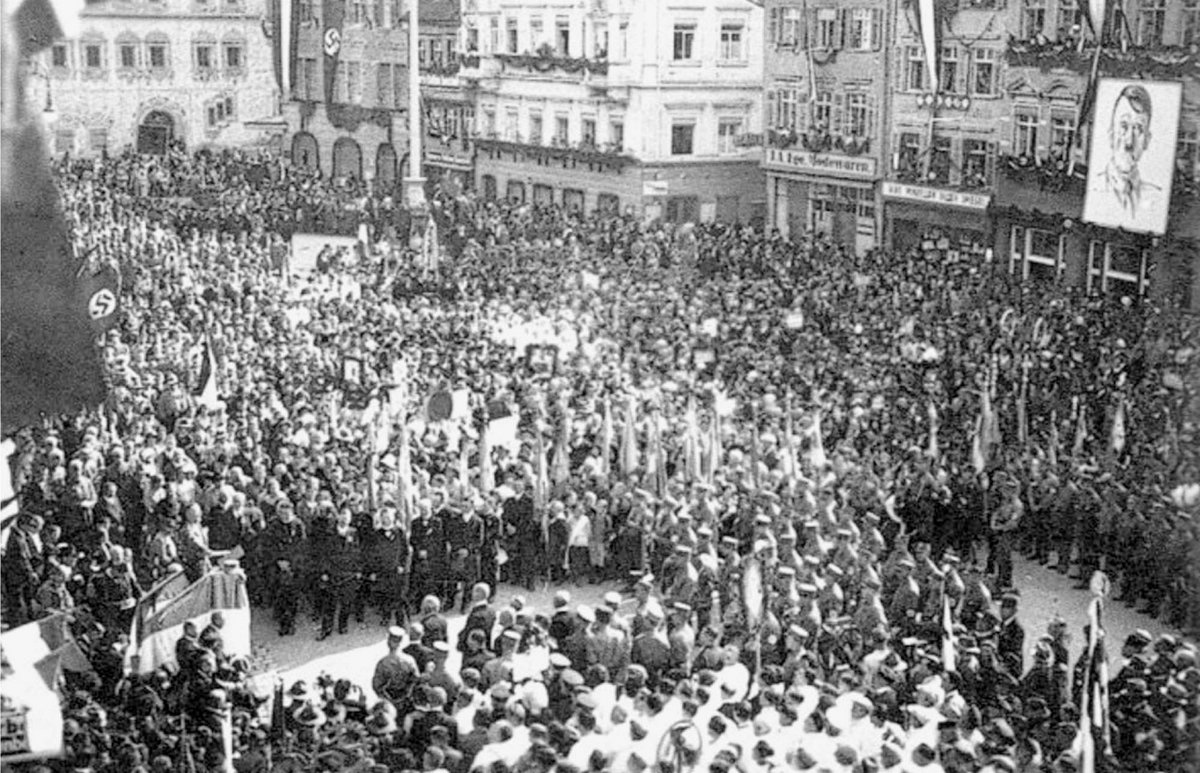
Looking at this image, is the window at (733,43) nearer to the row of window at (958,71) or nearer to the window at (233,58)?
the row of window at (958,71)

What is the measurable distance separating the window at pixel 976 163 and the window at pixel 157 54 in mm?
17227

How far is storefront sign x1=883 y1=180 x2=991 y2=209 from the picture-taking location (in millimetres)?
32438

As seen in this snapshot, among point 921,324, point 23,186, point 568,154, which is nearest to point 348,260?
point 568,154

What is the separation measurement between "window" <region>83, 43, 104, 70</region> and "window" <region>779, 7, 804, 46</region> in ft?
53.0

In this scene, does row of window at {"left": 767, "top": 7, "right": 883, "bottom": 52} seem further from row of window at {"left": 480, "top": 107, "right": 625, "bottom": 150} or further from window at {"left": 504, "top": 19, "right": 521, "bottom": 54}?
window at {"left": 504, "top": 19, "right": 521, "bottom": 54}

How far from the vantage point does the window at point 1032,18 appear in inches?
1218

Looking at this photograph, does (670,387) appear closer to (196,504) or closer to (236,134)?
(196,504)

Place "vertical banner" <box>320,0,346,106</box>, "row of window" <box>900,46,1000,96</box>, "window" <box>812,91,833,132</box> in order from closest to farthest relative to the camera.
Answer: "row of window" <box>900,46,1000,96</box>, "vertical banner" <box>320,0,346,106</box>, "window" <box>812,91,833,132</box>

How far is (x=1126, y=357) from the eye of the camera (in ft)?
74.9

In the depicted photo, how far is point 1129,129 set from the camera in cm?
2450

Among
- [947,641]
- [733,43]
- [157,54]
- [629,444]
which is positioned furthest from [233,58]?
[947,641]

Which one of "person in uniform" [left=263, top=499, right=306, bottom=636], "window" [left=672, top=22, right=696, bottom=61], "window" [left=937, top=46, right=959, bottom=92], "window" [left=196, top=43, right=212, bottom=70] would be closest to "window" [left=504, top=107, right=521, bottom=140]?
"window" [left=672, top=22, right=696, bottom=61]

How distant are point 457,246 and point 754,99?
8825mm

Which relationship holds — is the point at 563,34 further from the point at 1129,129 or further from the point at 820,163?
the point at 1129,129
